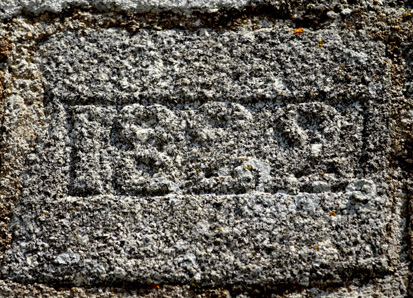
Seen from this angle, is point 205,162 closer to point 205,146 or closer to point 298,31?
point 205,146

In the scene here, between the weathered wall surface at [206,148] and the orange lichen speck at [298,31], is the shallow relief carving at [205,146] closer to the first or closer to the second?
the weathered wall surface at [206,148]

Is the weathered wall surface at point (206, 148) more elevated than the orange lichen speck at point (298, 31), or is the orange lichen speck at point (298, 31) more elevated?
the orange lichen speck at point (298, 31)

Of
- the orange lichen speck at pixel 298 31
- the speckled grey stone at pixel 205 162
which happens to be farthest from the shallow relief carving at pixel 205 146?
the orange lichen speck at pixel 298 31

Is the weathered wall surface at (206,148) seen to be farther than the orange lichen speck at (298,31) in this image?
No

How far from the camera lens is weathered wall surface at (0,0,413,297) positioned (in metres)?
1.08

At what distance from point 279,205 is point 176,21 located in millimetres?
574

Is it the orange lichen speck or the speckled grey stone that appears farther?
the orange lichen speck

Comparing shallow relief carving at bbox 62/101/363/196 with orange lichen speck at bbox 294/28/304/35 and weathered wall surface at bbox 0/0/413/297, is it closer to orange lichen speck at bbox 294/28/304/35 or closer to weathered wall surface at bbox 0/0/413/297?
weathered wall surface at bbox 0/0/413/297

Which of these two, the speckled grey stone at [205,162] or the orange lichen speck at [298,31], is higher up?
the orange lichen speck at [298,31]

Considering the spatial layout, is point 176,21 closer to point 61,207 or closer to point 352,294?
point 61,207

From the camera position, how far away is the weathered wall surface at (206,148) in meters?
1.08

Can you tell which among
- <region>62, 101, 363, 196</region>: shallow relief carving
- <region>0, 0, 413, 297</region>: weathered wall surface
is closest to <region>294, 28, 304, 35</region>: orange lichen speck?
<region>0, 0, 413, 297</region>: weathered wall surface

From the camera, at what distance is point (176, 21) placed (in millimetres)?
1212

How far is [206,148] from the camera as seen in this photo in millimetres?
1146
